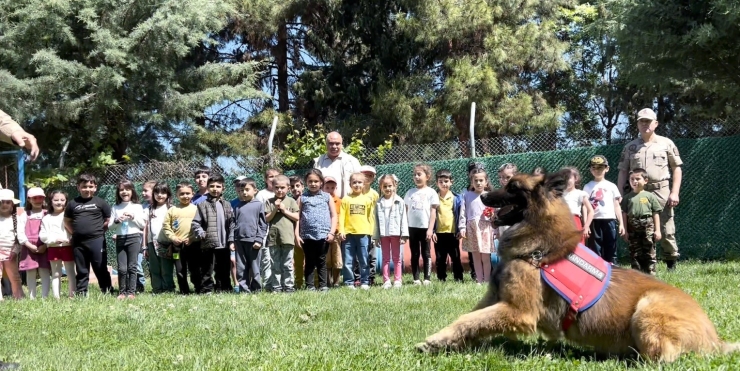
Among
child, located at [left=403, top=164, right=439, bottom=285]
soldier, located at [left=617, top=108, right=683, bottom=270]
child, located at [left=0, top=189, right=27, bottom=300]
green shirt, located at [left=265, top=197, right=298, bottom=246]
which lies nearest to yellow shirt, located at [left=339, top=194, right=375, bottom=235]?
child, located at [left=403, top=164, right=439, bottom=285]

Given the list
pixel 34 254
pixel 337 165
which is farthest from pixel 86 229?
pixel 337 165

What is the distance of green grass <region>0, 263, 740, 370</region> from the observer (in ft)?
15.9

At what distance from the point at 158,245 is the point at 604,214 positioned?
7.01 metres

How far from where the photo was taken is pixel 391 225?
10.9 meters

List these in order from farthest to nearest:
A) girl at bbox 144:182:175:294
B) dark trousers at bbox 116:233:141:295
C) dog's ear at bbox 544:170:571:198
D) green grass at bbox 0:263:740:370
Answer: girl at bbox 144:182:175:294 → dark trousers at bbox 116:233:141:295 → dog's ear at bbox 544:170:571:198 → green grass at bbox 0:263:740:370

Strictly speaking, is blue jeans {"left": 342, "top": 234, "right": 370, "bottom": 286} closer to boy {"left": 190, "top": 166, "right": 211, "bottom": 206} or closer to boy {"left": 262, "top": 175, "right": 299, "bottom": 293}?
boy {"left": 262, "top": 175, "right": 299, "bottom": 293}

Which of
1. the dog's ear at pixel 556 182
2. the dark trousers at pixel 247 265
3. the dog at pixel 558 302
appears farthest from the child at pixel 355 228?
the dog's ear at pixel 556 182

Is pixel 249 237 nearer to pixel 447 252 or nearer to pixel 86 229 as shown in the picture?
pixel 86 229

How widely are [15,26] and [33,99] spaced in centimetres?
224

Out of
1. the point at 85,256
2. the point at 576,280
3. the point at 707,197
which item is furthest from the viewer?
the point at 707,197

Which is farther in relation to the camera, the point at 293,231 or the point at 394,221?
the point at 394,221

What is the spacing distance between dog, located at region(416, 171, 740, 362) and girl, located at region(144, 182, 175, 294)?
24.3ft

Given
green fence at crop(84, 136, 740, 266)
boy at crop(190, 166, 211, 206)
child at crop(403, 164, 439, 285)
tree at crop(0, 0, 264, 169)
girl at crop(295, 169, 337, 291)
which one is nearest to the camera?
girl at crop(295, 169, 337, 291)

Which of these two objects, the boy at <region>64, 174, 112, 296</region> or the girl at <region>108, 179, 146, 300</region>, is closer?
the boy at <region>64, 174, 112, 296</region>
